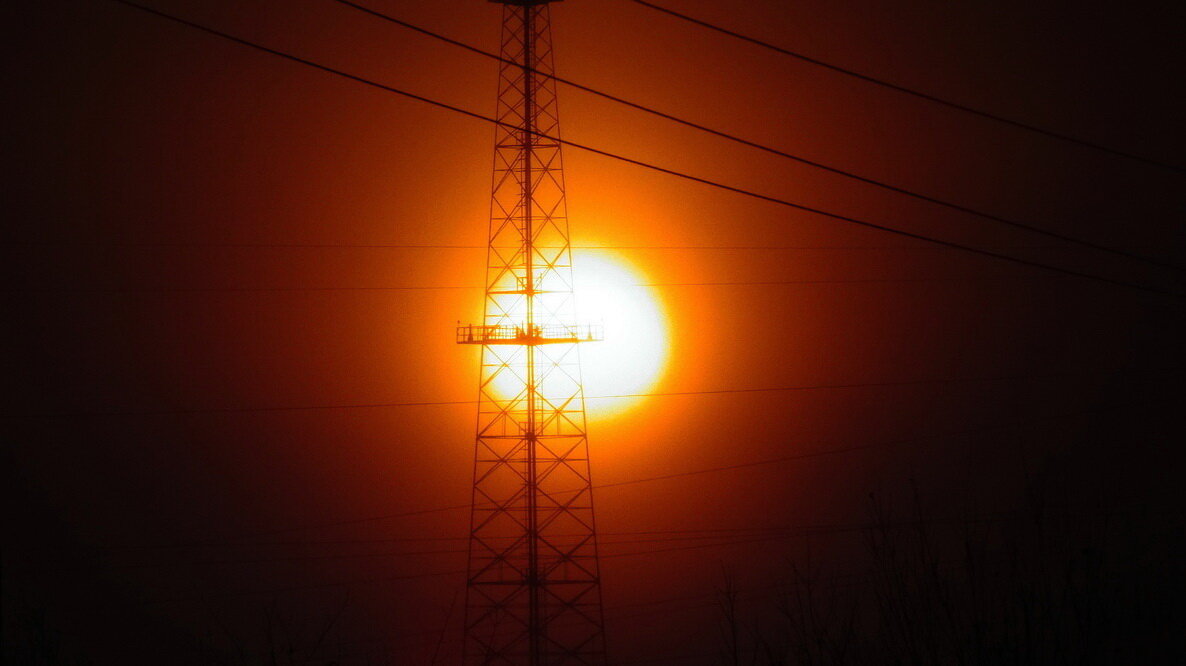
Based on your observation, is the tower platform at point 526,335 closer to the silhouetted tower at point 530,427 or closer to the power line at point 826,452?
the silhouetted tower at point 530,427

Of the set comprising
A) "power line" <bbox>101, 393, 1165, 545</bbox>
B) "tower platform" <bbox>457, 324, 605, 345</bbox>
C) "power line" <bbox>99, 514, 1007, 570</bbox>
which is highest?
"tower platform" <bbox>457, 324, 605, 345</bbox>

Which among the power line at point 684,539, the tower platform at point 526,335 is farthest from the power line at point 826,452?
the tower platform at point 526,335

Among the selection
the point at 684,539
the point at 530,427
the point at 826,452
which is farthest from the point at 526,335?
the point at 826,452

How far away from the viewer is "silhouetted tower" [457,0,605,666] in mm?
9047

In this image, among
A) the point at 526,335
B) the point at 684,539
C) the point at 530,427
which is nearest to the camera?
the point at 526,335

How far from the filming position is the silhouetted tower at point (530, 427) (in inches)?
356

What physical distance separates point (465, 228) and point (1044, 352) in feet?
21.2

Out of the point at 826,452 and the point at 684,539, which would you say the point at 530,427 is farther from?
the point at 826,452

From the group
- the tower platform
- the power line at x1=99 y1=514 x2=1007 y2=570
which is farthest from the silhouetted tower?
the power line at x1=99 y1=514 x2=1007 y2=570

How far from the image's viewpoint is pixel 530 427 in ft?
29.7

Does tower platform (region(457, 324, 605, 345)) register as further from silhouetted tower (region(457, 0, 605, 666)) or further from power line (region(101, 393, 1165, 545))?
power line (region(101, 393, 1165, 545))

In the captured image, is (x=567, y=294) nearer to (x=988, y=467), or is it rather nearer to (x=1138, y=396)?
(x=988, y=467)

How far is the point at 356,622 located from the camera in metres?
10.0


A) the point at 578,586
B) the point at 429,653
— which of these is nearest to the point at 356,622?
the point at 429,653
